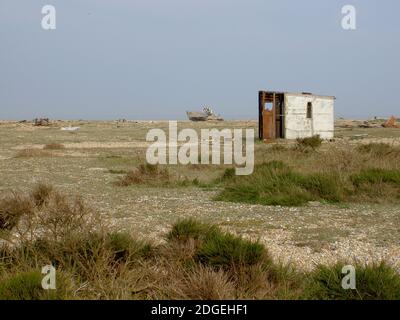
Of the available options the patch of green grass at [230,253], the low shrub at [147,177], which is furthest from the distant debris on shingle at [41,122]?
the patch of green grass at [230,253]

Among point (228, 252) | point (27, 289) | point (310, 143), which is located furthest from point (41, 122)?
point (27, 289)

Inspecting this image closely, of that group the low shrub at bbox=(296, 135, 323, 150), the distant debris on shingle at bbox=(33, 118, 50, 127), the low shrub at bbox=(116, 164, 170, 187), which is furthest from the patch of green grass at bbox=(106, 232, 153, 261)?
the distant debris on shingle at bbox=(33, 118, 50, 127)

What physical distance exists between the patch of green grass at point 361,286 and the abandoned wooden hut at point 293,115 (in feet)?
85.6

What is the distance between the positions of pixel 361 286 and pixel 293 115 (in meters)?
27.5

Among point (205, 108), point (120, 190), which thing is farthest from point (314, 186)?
point (205, 108)

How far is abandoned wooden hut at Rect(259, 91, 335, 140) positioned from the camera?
3134 centimetres

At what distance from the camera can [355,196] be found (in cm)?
1153

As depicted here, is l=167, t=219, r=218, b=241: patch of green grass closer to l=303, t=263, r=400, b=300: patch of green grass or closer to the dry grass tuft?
l=303, t=263, r=400, b=300: patch of green grass

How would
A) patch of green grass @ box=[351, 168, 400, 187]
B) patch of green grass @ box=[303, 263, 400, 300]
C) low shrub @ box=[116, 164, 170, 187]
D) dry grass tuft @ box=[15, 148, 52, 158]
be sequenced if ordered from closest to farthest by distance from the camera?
1. patch of green grass @ box=[303, 263, 400, 300]
2. patch of green grass @ box=[351, 168, 400, 187]
3. low shrub @ box=[116, 164, 170, 187]
4. dry grass tuft @ box=[15, 148, 52, 158]

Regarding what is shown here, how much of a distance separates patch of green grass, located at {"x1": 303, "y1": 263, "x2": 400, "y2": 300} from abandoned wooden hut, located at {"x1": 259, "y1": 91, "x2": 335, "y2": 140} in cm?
2608

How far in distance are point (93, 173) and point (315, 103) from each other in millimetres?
19340

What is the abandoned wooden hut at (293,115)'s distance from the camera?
3134 centimetres

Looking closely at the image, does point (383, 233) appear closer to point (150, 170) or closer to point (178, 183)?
point (178, 183)

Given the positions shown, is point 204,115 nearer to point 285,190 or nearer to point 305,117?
point 305,117
